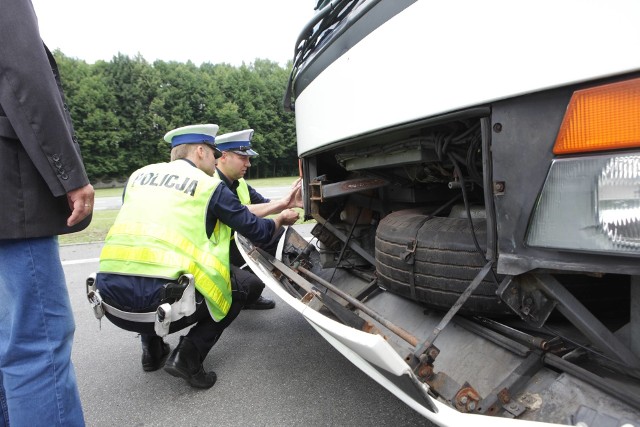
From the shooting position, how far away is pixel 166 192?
2.08m

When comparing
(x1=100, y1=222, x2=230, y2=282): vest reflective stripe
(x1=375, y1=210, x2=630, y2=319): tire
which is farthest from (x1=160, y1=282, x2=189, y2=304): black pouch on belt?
(x1=375, y1=210, x2=630, y2=319): tire

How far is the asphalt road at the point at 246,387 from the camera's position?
1810 millimetres

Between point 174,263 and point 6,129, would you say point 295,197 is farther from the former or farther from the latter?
point 6,129

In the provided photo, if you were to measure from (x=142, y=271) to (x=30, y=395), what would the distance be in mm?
686

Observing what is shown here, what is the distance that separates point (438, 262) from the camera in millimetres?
1379

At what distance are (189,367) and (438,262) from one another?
1440 mm

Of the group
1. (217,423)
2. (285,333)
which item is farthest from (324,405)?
(285,333)

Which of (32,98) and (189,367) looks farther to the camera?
(189,367)

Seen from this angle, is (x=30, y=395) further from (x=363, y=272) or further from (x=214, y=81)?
(x=214, y=81)

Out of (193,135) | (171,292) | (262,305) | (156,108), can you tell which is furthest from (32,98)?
(156,108)

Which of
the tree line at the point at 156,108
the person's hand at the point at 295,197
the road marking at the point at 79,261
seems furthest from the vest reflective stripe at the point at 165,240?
the tree line at the point at 156,108

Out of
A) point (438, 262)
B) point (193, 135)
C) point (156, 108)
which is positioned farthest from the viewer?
point (156, 108)

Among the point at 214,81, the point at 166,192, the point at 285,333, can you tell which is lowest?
the point at 285,333

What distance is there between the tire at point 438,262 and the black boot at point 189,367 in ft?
3.75
